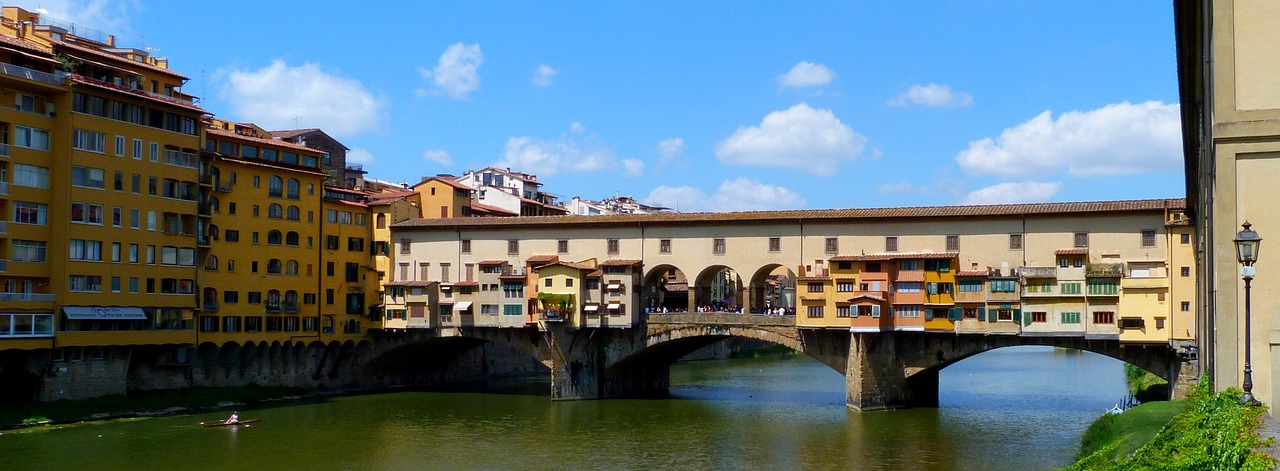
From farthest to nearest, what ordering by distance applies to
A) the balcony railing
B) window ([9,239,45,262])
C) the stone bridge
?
the stone bridge, window ([9,239,45,262]), the balcony railing

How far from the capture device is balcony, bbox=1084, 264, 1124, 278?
4766 cm

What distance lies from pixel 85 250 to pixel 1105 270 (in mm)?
42253

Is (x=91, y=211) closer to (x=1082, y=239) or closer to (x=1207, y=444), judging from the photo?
(x=1082, y=239)

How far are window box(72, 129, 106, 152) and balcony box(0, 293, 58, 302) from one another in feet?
20.3

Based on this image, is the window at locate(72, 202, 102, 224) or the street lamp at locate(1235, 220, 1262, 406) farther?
the window at locate(72, 202, 102, 224)

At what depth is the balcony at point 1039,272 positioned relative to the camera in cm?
4897

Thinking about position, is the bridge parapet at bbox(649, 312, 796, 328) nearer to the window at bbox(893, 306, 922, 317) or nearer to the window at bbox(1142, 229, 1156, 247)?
the window at bbox(893, 306, 922, 317)

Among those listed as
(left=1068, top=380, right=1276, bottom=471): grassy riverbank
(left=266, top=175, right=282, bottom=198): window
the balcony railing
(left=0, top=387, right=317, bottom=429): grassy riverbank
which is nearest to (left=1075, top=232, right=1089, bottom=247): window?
(left=1068, top=380, right=1276, bottom=471): grassy riverbank

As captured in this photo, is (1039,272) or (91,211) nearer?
(91,211)

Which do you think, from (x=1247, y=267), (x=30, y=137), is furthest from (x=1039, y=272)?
(x=30, y=137)

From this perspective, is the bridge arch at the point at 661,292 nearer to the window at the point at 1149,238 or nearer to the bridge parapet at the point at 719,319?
the bridge parapet at the point at 719,319

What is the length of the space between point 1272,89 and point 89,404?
147ft

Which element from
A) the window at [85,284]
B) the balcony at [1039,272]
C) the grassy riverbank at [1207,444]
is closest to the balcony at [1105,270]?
the balcony at [1039,272]

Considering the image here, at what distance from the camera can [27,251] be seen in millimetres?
46812
